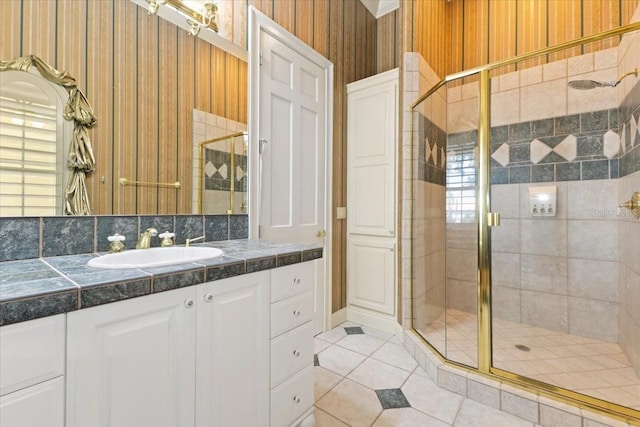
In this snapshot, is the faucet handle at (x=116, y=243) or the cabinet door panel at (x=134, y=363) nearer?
the cabinet door panel at (x=134, y=363)

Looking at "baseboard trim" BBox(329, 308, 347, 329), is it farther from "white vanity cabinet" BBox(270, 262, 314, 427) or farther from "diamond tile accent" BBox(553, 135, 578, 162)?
"diamond tile accent" BBox(553, 135, 578, 162)

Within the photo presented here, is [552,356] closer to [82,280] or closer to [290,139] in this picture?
[290,139]

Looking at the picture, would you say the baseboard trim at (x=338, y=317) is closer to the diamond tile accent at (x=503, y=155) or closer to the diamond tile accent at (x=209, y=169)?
the diamond tile accent at (x=209, y=169)

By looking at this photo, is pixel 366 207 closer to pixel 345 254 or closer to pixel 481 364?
pixel 345 254

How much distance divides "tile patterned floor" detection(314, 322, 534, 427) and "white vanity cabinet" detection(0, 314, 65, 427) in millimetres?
1154

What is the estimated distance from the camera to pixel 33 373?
2.16 feet

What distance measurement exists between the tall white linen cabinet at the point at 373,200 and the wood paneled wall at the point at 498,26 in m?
0.51

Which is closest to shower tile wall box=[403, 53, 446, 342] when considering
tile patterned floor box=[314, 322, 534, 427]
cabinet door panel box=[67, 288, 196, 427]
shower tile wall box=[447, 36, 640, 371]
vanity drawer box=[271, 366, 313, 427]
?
shower tile wall box=[447, 36, 640, 371]

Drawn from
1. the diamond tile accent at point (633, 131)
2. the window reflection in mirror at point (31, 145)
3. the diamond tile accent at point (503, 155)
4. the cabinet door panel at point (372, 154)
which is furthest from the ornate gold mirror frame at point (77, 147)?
the diamond tile accent at point (633, 131)

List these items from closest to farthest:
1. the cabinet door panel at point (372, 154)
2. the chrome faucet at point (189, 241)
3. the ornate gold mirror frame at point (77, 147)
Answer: the ornate gold mirror frame at point (77, 147), the chrome faucet at point (189, 241), the cabinet door panel at point (372, 154)

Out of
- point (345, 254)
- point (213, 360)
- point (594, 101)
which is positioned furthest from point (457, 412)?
point (594, 101)

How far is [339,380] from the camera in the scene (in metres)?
1.82

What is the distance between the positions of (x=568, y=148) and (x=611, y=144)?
0.24 m

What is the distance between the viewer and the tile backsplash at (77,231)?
1083 mm
